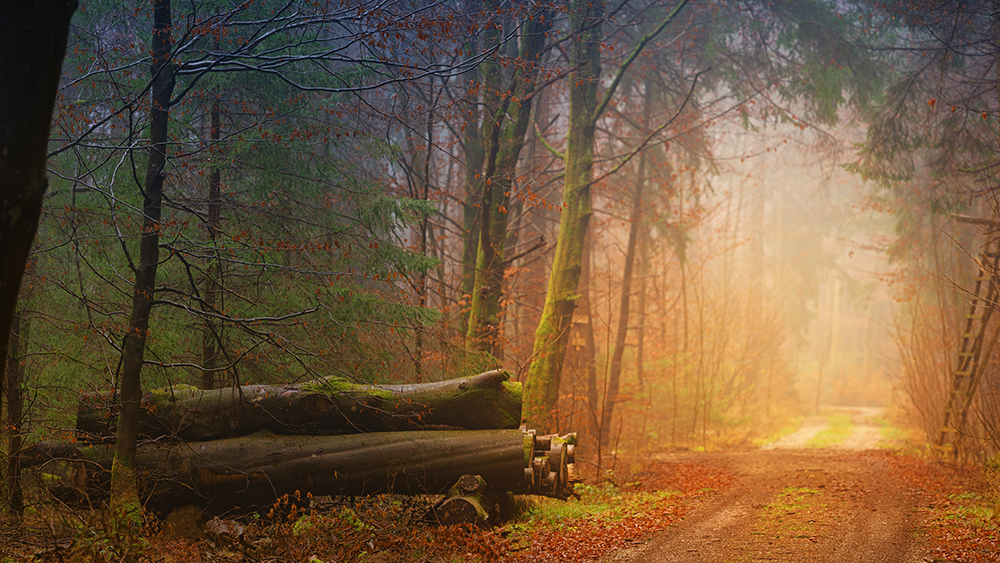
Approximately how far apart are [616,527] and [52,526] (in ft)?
18.6

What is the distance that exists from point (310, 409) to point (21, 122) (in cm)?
511

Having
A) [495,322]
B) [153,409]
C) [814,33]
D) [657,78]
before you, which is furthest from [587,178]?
[153,409]

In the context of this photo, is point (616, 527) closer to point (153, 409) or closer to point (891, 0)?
point (153, 409)

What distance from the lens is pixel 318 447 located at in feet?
23.7

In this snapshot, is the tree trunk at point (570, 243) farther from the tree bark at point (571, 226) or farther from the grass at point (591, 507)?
the grass at point (591, 507)

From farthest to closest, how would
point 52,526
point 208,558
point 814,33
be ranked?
point 814,33 < point 208,558 < point 52,526

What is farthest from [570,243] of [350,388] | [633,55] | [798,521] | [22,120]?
[22,120]

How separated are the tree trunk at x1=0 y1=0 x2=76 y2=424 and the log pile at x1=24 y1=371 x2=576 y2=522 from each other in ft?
14.4

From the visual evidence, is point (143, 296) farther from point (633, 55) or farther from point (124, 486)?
point (633, 55)

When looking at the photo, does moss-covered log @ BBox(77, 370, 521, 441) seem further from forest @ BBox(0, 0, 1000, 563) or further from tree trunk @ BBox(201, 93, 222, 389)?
tree trunk @ BBox(201, 93, 222, 389)

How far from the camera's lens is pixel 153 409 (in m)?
6.26

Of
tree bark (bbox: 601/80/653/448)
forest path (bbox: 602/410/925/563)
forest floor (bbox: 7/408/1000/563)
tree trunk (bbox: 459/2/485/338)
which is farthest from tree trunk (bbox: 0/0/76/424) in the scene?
tree bark (bbox: 601/80/653/448)

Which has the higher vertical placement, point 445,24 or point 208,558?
point 445,24

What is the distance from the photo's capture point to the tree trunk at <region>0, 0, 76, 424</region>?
2.59 meters
